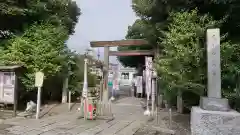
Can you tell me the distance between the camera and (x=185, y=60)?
20.5 ft

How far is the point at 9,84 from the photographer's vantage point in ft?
31.8

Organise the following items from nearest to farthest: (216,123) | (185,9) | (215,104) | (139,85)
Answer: (216,123) < (215,104) < (185,9) < (139,85)

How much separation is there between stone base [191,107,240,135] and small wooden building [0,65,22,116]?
7.58 metres

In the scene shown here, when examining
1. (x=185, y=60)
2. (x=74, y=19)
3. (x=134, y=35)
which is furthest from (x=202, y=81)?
(x=134, y=35)

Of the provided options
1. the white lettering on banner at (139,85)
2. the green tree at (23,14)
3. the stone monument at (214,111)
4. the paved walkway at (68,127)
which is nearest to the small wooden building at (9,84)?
the paved walkway at (68,127)

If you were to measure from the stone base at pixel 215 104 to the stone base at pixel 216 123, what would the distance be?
16 cm

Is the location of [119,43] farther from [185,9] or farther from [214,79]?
[214,79]

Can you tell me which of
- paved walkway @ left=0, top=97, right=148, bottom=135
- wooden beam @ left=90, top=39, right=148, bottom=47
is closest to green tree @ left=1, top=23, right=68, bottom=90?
paved walkway @ left=0, top=97, right=148, bottom=135

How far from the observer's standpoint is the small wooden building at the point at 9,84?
9461 mm

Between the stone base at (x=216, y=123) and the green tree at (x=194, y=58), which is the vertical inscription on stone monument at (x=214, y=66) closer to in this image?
the stone base at (x=216, y=123)

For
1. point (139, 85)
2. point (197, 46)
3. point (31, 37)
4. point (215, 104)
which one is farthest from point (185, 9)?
point (139, 85)

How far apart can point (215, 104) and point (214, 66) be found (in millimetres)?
915

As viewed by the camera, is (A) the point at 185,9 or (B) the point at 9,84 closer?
(A) the point at 185,9

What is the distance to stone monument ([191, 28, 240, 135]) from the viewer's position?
4.79m
